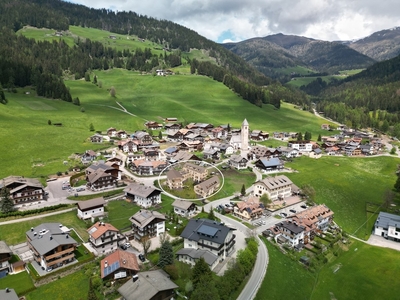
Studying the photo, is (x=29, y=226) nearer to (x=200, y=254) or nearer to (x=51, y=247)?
(x=51, y=247)

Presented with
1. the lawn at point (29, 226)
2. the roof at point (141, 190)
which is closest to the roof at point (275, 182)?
the roof at point (141, 190)

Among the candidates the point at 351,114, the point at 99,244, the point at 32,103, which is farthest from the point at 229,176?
the point at 351,114

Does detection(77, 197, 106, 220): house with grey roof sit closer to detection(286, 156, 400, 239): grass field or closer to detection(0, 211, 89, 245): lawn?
detection(0, 211, 89, 245): lawn

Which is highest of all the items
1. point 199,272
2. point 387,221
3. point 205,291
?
point 205,291

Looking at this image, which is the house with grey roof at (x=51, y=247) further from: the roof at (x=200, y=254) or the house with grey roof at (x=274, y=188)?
the house with grey roof at (x=274, y=188)

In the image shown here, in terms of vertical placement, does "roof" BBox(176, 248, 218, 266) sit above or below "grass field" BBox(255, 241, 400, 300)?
above

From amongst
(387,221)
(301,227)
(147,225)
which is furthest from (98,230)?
(387,221)

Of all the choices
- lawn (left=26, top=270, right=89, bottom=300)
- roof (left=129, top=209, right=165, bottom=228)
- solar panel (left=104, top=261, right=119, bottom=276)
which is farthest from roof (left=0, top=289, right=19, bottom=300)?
roof (left=129, top=209, right=165, bottom=228)
